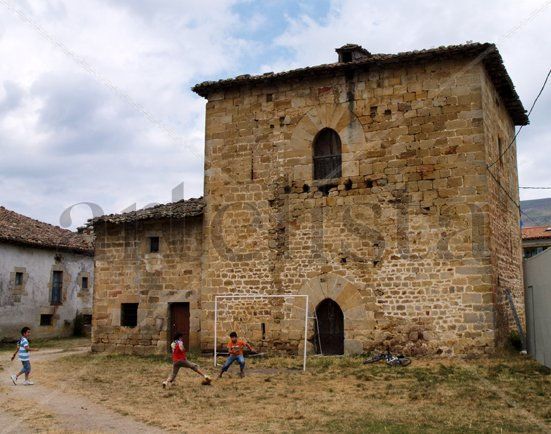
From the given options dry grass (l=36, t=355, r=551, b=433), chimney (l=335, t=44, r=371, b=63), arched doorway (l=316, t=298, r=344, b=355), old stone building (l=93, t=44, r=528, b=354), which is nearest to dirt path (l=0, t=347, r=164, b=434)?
dry grass (l=36, t=355, r=551, b=433)

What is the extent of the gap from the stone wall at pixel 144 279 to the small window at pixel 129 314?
0.44ft

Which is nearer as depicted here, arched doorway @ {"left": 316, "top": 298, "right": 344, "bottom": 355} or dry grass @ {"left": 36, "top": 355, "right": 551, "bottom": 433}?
dry grass @ {"left": 36, "top": 355, "right": 551, "bottom": 433}

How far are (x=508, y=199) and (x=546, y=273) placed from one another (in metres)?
3.89

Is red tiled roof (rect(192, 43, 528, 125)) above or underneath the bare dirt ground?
above

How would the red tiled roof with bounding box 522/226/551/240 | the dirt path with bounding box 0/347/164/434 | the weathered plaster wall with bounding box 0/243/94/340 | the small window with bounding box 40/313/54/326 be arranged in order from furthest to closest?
the red tiled roof with bounding box 522/226/551/240 < the small window with bounding box 40/313/54/326 < the weathered plaster wall with bounding box 0/243/94/340 < the dirt path with bounding box 0/347/164/434

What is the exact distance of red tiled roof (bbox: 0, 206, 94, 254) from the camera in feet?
76.0

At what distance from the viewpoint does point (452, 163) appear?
12883 millimetres

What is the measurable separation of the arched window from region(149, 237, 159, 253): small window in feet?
16.1

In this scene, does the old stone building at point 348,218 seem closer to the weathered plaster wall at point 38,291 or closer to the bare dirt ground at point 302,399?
the bare dirt ground at point 302,399

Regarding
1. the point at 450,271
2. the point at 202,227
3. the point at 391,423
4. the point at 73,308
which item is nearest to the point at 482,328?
the point at 450,271

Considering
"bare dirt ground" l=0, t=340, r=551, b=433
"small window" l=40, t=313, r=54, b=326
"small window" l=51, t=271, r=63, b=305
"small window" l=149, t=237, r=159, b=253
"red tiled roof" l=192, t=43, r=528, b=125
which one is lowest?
"bare dirt ground" l=0, t=340, r=551, b=433

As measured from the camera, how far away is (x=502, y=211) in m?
14.4

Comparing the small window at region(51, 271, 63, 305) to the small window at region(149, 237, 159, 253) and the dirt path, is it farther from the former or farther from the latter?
the dirt path

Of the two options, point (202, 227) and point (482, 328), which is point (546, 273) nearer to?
point (482, 328)
